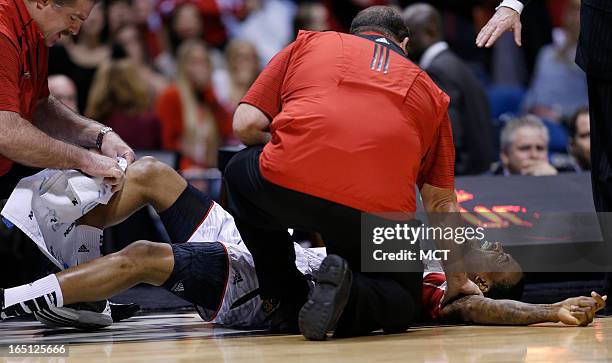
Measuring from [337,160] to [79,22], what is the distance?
48.9 inches

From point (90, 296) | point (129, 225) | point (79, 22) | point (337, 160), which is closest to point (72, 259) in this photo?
point (90, 296)

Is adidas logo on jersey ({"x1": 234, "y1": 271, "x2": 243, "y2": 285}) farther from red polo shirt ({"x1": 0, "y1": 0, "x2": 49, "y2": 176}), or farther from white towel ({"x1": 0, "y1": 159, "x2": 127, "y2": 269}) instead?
red polo shirt ({"x1": 0, "y1": 0, "x2": 49, "y2": 176})

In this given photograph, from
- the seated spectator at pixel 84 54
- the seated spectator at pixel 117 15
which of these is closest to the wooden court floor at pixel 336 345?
the seated spectator at pixel 84 54

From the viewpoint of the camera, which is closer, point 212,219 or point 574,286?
point 212,219

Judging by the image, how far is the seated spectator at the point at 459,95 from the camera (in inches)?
266

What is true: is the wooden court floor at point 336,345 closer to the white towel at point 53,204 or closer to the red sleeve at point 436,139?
the white towel at point 53,204

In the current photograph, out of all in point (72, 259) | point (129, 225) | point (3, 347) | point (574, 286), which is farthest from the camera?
point (129, 225)

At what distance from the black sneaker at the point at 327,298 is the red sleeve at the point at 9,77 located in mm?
1281

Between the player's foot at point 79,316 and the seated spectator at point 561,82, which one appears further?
the seated spectator at point 561,82

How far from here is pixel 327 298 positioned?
3.21 meters

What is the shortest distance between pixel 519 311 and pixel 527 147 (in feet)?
9.10

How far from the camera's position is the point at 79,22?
3.98 m

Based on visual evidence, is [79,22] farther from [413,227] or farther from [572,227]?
[572,227]

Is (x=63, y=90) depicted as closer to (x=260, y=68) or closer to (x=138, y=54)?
(x=138, y=54)
